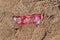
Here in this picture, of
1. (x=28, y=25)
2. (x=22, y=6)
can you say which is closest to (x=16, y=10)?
(x=22, y=6)

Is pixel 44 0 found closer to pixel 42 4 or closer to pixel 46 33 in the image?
pixel 42 4

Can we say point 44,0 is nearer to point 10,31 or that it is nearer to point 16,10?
point 16,10

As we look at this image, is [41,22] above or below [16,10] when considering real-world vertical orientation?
below

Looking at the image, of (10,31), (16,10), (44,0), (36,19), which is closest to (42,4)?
(44,0)

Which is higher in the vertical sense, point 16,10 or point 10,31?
point 16,10

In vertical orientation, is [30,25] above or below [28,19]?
below

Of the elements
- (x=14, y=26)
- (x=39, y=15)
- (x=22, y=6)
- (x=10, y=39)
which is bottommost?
(x=10, y=39)
